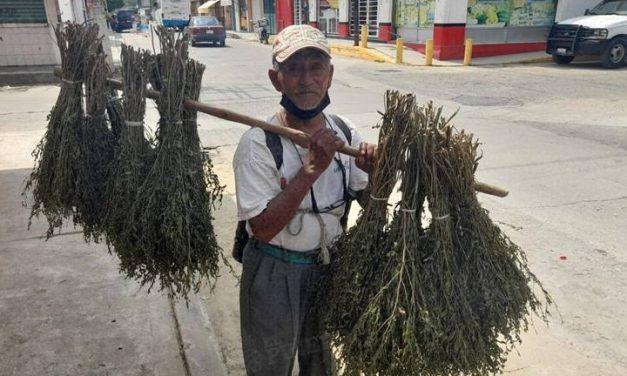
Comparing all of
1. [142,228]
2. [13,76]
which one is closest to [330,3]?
[13,76]

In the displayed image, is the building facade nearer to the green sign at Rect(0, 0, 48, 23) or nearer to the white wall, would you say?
the white wall

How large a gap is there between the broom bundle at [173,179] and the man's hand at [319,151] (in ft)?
2.20

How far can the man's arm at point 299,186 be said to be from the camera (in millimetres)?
1506

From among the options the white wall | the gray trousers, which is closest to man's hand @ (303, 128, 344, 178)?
the gray trousers

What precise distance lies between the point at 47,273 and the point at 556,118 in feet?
24.6

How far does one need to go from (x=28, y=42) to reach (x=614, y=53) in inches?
597

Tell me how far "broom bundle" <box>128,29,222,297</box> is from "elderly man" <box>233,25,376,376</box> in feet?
1.02

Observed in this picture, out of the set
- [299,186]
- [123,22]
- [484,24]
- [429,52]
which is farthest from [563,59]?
[123,22]

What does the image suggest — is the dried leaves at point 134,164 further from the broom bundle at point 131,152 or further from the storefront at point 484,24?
the storefront at point 484,24

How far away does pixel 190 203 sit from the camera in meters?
1.99

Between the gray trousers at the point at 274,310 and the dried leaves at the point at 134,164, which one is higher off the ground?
the dried leaves at the point at 134,164

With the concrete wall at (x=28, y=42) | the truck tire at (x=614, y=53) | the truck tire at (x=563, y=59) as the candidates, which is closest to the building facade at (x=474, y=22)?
the truck tire at (x=563, y=59)

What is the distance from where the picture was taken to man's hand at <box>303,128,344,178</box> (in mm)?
1500

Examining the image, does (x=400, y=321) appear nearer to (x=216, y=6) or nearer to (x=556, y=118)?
(x=556, y=118)
